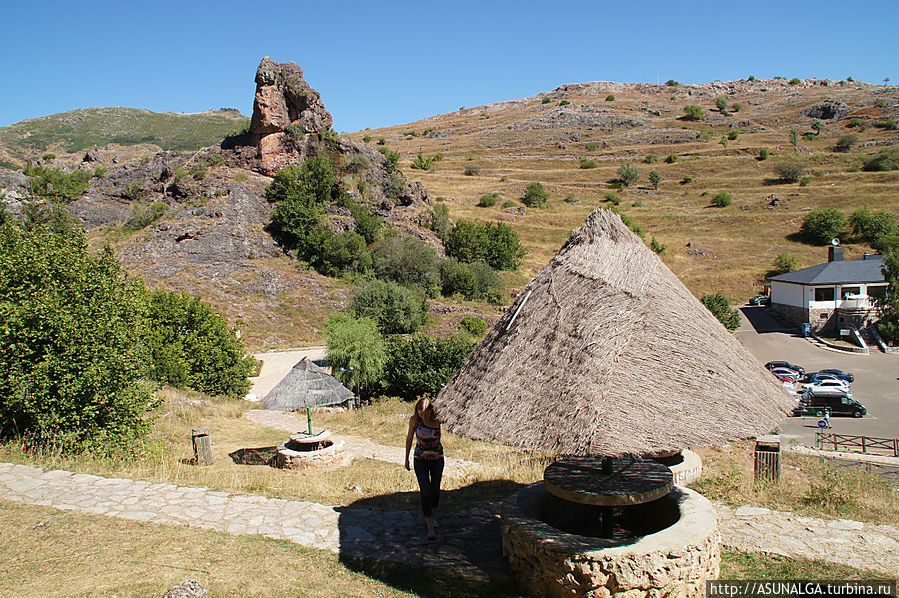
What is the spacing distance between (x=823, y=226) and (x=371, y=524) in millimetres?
60422

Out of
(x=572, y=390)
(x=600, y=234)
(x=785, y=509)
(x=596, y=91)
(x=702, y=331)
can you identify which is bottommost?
(x=785, y=509)

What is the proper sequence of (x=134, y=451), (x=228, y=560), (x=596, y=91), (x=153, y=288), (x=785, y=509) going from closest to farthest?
(x=228, y=560), (x=785, y=509), (x=134, y=451), (x=153, y=288), (x=596, y=91)

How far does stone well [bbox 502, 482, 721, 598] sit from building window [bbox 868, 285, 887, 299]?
39.3 m

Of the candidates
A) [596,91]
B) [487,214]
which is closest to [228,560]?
[487,214]

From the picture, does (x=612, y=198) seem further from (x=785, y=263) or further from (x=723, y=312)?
(x=723, y=312)

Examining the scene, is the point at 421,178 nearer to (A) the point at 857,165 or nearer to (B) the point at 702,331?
(A) the point at 857,165

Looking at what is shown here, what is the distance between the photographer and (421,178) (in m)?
70.9

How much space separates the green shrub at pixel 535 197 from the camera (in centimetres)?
6384

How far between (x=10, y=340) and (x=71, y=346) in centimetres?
96

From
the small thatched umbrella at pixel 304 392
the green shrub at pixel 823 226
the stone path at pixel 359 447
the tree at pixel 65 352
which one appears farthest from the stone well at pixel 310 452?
the green shrub at pixel 823 226

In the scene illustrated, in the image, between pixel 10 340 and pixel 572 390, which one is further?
pixel 10 340

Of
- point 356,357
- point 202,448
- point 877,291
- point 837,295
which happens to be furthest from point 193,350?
point 877,291

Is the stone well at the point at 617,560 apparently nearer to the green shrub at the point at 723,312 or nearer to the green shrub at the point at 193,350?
the green shrub at the point at 193,350

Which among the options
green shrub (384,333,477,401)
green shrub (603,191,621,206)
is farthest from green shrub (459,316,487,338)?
green shrub (603,191,621,206)
